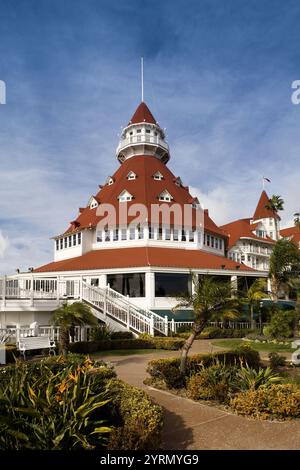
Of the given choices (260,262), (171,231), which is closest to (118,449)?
(171,231)

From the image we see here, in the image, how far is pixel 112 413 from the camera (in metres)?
7.02

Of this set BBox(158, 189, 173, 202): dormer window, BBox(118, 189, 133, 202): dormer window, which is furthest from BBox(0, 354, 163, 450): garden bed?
BBox(158, 189, 173, 202): dormer window

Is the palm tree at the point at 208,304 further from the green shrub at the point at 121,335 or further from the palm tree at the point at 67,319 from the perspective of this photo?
the green shrub at the point at 121,335

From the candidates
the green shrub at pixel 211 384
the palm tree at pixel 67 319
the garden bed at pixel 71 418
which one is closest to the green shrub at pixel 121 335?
the palm tree at pixel 67 319

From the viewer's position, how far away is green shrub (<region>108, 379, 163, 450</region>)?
581 cm

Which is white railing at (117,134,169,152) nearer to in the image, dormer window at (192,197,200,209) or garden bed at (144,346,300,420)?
dormer window at (192,197,200,209)

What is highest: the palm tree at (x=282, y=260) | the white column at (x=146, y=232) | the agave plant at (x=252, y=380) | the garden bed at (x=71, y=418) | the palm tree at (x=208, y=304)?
the white column at (x=146, y=232)

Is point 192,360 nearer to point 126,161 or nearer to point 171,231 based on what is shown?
point 171,231

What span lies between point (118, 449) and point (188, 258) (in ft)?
92.7

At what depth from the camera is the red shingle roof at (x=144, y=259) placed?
1212 inches

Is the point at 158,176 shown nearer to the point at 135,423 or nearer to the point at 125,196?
the point at 125,196

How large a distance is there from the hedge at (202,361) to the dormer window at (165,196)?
2643cm

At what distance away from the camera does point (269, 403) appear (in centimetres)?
842

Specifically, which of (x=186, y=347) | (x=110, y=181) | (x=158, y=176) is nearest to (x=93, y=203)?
(x=110, y=181)
